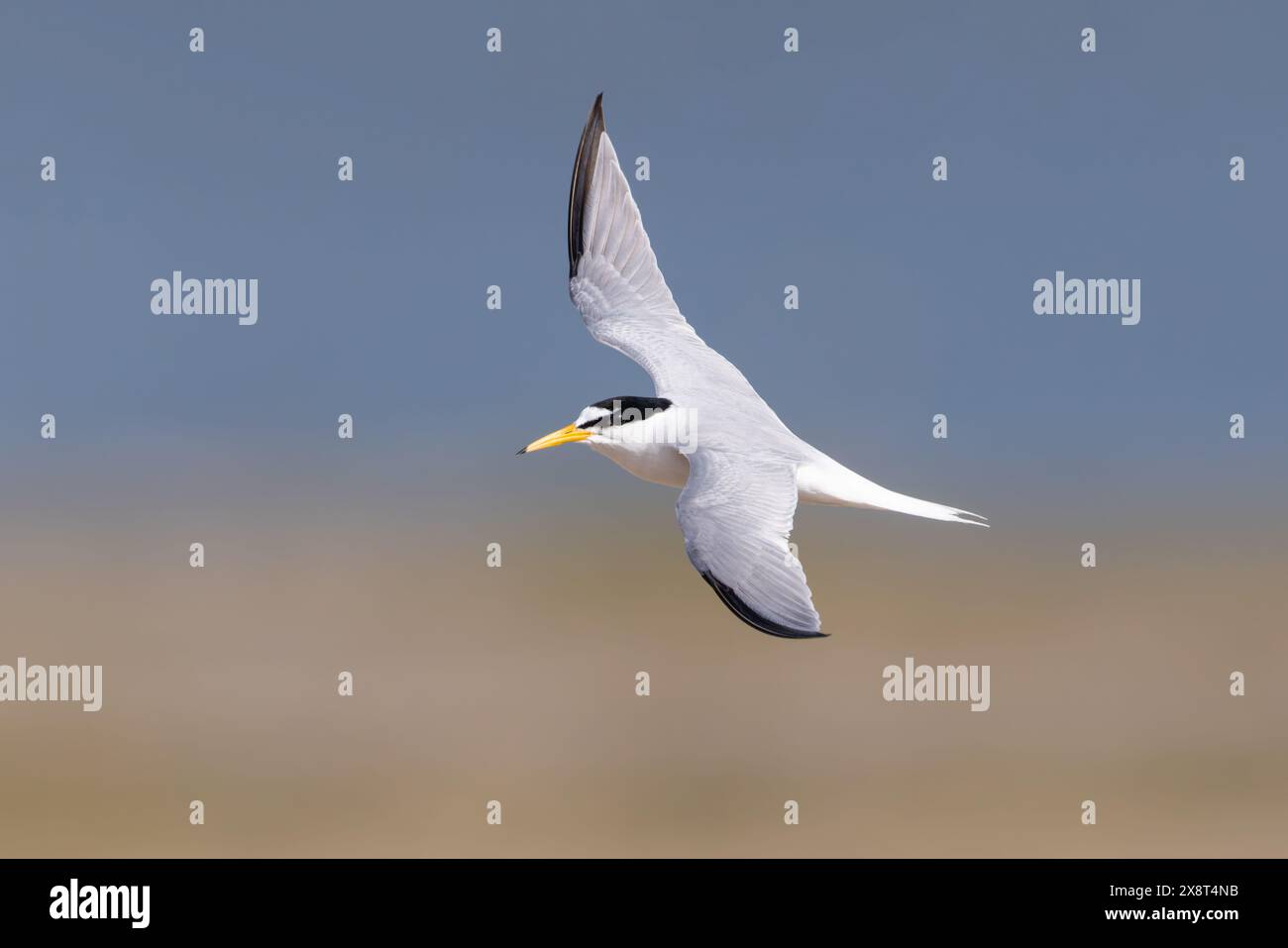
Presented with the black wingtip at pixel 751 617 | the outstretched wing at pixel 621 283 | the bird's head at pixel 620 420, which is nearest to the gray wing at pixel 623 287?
the outstretched wing at pixel 621 283

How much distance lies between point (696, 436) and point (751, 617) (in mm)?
1872

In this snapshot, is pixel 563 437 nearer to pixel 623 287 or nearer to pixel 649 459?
pixel 649 459

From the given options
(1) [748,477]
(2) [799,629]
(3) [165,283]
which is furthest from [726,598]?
(3) [165,283]

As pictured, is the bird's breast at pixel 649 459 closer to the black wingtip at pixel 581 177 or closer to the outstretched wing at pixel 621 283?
the outstretched wing at pixel 621 283

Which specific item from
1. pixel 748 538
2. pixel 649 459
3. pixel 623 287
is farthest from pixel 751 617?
pixel 623 287

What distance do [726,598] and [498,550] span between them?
4.33 m

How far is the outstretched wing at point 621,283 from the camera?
8242mm

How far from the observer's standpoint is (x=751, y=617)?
542 cm

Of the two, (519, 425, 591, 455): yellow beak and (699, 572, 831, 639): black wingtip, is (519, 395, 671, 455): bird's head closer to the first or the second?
(519, 425, 591, 455): yellow beak

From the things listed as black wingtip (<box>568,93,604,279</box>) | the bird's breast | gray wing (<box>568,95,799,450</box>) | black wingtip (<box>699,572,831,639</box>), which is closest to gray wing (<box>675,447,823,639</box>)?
A: black wingtip (<box>699,572,831,639</box>)

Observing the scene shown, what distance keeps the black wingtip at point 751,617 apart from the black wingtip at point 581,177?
364 cm

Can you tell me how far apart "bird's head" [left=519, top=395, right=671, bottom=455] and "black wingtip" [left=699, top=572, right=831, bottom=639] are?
163 centimetres

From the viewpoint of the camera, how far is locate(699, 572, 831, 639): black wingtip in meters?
5.22

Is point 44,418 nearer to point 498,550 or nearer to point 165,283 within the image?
point 165,283
